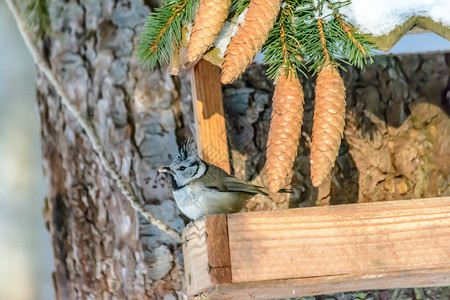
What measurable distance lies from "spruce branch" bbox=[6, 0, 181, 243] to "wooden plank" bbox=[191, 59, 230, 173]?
315 millimetres

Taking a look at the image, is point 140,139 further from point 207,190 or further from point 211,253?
point 211,253

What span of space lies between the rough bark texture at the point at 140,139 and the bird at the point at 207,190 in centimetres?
28

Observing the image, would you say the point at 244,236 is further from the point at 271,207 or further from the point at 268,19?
the point at 271,207

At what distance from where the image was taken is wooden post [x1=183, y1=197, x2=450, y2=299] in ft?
4.33

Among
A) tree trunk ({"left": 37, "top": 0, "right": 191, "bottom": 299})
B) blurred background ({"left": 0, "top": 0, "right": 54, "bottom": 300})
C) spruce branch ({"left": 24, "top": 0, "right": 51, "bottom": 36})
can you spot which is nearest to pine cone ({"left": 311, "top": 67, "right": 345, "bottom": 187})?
tree trunk ({"left": 37, "top": 0, "right": 191, "bottom": 299})

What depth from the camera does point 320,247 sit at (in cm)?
135

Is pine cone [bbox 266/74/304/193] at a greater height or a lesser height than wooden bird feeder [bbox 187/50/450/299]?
greater

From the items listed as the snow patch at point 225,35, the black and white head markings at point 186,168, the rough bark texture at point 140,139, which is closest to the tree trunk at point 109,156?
the rough bark texture at point 140,139

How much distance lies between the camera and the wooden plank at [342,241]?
4.35 feet

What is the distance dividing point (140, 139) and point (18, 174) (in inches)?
44.4

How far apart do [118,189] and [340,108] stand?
2.95 feet

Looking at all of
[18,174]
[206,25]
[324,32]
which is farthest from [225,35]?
[18,174]

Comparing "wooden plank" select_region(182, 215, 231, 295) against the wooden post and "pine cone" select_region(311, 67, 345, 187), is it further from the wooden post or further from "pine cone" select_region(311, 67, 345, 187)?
"pine cone" select_region(311, 67, 345, 187)

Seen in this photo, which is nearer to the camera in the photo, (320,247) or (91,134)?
(320,247)
